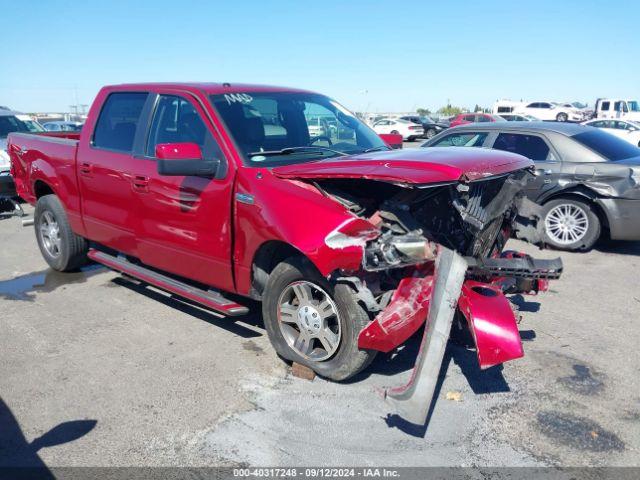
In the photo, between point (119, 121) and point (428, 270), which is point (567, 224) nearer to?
point (428, 270)

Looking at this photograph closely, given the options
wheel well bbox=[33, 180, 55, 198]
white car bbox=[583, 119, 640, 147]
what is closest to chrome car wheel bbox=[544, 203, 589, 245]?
wheel well bbox=[33, 180, 55, 198]

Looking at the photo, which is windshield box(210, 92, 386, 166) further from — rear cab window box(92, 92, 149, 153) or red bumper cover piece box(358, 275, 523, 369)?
Result: red bumper cover piece box(358, 275, 523, 369)

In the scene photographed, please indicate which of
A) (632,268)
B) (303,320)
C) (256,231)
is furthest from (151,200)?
(632,268)

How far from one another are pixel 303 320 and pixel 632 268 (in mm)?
4831

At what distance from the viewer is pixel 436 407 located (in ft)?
12.0

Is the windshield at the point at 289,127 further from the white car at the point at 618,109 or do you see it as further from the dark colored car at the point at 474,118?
the white car at the point at 618,109

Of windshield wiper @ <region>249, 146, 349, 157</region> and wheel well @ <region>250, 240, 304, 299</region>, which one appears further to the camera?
windshield wiper @ <region>249, 146, 349, 157</region>

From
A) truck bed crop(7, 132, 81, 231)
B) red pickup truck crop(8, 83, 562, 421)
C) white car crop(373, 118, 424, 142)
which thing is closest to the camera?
red pickup truck crop(8, 83, 562, 421)

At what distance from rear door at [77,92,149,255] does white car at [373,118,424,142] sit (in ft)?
91.2

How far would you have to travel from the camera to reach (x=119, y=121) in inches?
212

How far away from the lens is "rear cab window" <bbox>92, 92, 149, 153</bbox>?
515 centimetres

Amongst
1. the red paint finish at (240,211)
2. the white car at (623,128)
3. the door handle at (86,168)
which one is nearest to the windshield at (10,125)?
the red paint finish at (240,211)

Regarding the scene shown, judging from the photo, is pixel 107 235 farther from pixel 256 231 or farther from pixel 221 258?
pixel 256 231

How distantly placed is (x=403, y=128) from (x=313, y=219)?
3053 centimetres
